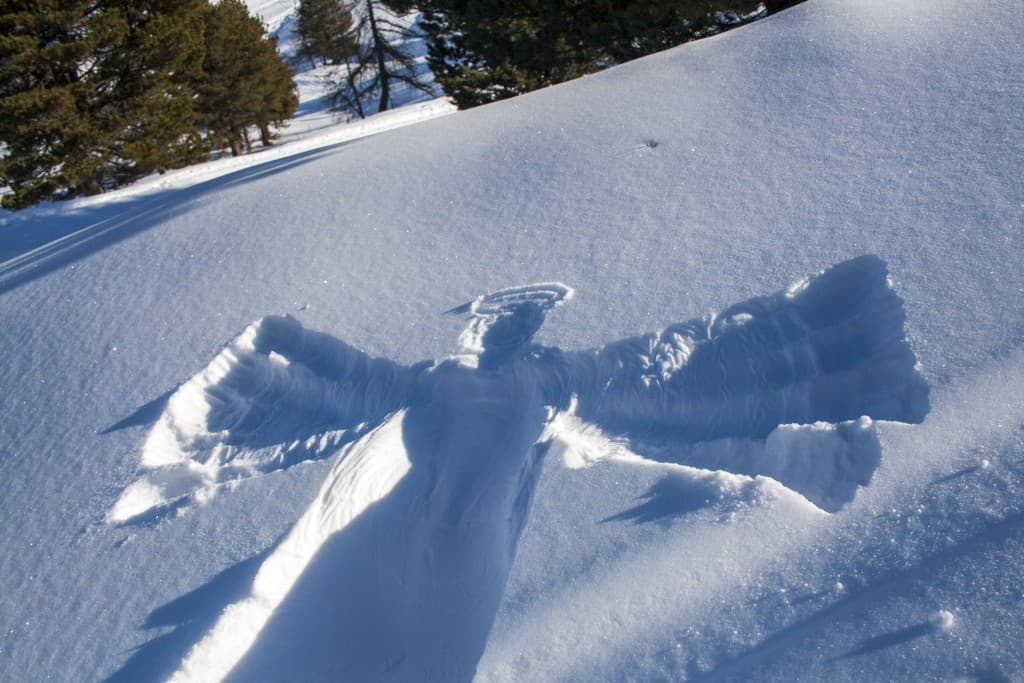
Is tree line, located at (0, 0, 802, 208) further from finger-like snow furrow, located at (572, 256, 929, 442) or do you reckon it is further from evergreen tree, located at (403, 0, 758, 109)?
finger-like snow furrow, located at (572, 256, 929, 442)

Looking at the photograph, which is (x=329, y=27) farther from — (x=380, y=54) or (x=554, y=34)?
(x=554, y=34)

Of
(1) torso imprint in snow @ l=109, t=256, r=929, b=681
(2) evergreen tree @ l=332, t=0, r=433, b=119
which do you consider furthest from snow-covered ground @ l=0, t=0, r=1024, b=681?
(2) evergreen tree @ l=332, t=0, r=433, b=119

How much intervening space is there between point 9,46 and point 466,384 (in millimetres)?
13185

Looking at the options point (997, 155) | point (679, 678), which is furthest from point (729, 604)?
point (997, 155)

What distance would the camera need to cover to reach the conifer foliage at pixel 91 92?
40.6ft

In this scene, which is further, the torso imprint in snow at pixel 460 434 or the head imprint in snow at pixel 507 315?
the head imprint in snow at pixel 507 315

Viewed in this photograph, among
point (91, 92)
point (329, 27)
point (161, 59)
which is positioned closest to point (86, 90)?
point (91, 92)

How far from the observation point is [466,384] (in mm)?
3066

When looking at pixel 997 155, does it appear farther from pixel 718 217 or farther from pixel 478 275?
pixel 478 275

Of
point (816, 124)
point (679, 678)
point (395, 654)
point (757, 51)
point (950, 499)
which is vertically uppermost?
point (757, 51)

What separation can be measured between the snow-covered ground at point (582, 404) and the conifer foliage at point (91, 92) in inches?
412

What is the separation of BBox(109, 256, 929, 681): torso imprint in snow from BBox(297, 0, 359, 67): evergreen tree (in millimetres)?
23845

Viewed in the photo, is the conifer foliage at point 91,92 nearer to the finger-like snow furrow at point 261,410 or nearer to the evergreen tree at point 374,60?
the evergreen tree at point 374,60

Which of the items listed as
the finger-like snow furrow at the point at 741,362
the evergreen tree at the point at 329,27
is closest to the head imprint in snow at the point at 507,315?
the finger-like snow furrow at the point at 741,362
